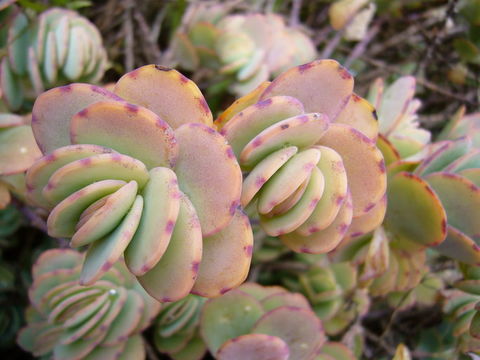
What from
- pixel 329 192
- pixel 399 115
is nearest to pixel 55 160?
pixel 329 192

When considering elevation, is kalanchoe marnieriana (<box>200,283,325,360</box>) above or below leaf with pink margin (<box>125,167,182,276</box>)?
below

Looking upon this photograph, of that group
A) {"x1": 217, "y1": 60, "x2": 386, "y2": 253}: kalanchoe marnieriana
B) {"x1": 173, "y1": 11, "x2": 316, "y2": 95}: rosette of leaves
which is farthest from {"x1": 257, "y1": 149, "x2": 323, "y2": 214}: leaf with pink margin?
{"x1": 173, "y1": 11, "x2": 316, "y2": 95}: rosette of leaves

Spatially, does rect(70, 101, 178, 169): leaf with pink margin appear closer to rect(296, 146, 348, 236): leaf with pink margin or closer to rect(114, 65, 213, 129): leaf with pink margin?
rect(114, 65, 213, 129): leaf with pink margin

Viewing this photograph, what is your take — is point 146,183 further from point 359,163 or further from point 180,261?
point 359,163

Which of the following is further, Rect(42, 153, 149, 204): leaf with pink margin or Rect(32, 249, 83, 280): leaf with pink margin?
Rect(32, 249, 83, 280): leaf with pink margin

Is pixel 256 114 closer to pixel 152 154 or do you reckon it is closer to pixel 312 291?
pixel 152 154

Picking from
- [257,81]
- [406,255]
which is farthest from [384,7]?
[406,255]

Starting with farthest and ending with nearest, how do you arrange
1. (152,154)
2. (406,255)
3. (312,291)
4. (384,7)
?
(384,7), (312,291), (406,255), (152,154)
